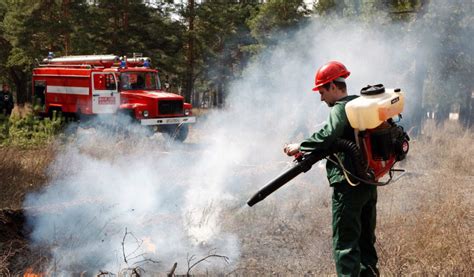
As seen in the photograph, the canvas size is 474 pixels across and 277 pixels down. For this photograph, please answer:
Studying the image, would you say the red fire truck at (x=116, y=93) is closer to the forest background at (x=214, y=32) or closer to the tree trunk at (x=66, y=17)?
the forest background at (x=214, y=32)

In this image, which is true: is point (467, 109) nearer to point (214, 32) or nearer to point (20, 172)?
point (214, 32)

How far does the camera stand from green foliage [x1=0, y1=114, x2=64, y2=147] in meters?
8.05

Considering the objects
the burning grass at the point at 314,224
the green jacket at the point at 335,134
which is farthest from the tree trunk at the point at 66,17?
the green jacket at the point at 335,134

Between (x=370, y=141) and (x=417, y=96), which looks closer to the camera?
(x=370, y=141)

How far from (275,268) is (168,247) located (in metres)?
1.35

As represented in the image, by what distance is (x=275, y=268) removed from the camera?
15.3 feet

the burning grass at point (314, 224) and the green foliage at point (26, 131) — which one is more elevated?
the green foliage at point (26, 131)

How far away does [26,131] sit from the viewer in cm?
841

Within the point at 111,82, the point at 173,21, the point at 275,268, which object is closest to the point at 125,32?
the point at 173,21

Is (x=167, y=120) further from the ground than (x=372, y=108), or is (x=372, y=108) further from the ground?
(x=372, y=108)

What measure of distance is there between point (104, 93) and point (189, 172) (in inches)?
226

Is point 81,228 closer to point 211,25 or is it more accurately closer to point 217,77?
point 211,25

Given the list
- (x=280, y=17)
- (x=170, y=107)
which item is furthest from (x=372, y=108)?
(x=280, y=17)

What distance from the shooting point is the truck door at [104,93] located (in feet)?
44.1
